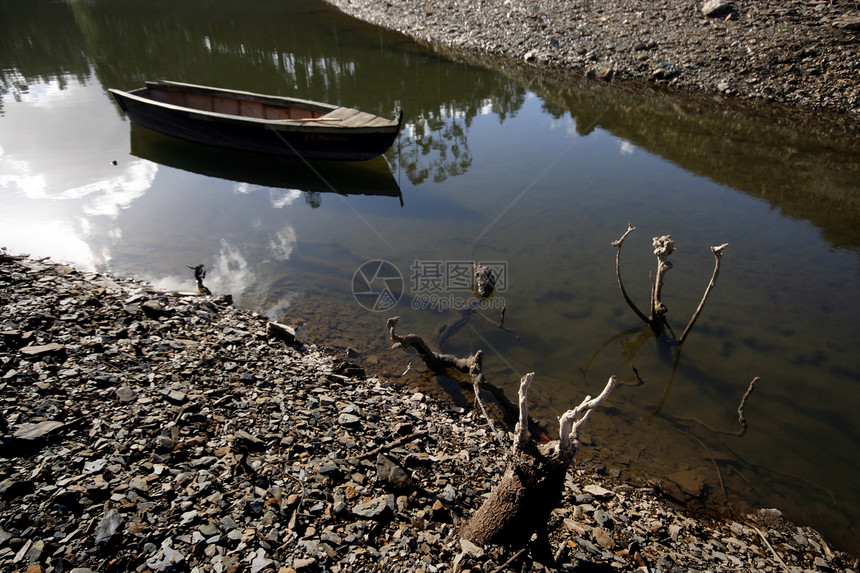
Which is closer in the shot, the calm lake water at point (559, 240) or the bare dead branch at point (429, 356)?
the calm lake water at point (559, 240)

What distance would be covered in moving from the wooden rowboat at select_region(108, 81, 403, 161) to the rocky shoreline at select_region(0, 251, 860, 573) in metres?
7.59

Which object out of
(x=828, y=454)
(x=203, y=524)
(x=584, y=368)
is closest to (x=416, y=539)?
(x=203, y=524)

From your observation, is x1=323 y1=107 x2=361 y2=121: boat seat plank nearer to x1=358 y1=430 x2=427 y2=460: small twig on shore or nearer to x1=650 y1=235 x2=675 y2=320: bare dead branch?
x1=650 y1=235 x2=675 y2=320: bare dead branch

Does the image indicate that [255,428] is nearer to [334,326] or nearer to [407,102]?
[334,326]

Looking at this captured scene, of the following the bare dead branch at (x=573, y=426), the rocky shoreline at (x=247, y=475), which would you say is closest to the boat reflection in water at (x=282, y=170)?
the rocky shoreline at (x=247, y=475)

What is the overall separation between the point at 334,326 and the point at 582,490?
471 cm

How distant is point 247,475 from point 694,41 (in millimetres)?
23538

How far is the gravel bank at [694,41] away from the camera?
1683 centimetres

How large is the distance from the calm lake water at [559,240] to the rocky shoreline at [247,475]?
3.41 ft

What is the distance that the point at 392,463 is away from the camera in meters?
4.63

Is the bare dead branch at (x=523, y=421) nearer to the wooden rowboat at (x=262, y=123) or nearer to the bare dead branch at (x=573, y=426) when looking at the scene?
the bare dead branch at (x=573, y=426)

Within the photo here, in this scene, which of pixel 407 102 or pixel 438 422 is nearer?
pixel 438 422

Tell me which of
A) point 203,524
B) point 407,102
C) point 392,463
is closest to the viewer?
point 203,524

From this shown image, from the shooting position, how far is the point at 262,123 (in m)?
12.9
